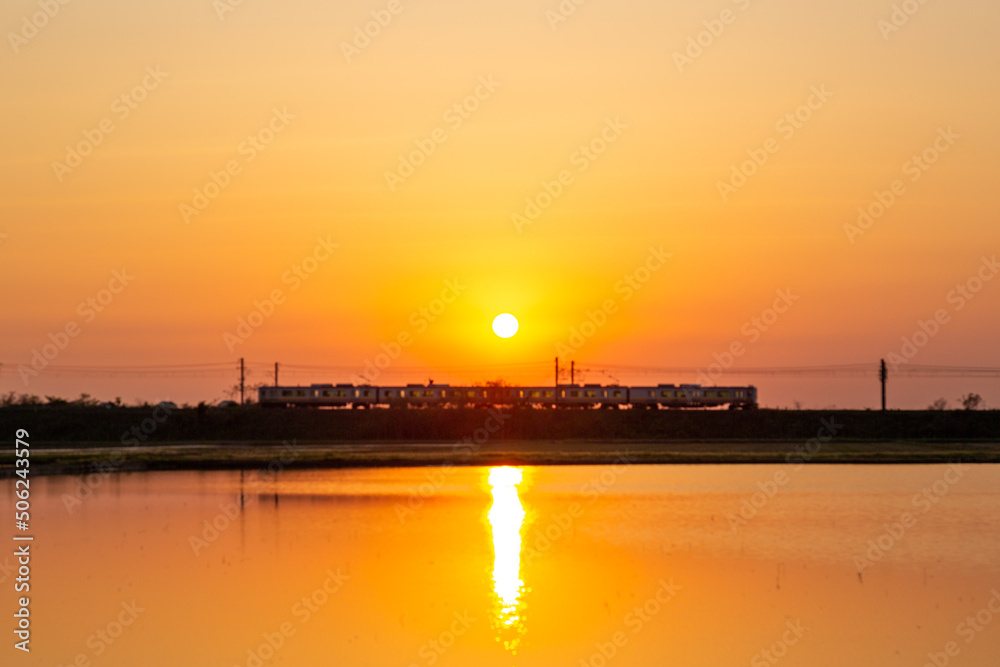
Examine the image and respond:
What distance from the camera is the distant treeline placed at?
9806 centimetres

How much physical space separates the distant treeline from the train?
9.40 metres

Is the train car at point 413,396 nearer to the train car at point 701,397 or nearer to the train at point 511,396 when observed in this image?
the train at point 511,396

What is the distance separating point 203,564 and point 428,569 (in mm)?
5502

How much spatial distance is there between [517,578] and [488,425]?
260ft

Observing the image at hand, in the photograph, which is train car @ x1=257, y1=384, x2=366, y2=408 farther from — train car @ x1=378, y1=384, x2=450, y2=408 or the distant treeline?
the distant treeline

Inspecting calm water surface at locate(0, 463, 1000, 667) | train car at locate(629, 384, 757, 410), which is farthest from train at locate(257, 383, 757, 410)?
calm water surface at locate(0, 463, 1000, 667)

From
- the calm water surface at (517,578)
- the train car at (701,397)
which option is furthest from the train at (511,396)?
the calm water surface at (517,578)

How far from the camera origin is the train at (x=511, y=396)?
114 metres

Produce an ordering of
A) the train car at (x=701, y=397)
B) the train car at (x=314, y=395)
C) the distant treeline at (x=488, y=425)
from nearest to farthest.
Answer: the distant treeline at (x=488, y=425), the train car at (x=701, y=397), the train car at (x=314, y=395)

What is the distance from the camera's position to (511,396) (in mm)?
117812

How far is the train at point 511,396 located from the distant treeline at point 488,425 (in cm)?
940

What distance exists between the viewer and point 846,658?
1850 centimetres

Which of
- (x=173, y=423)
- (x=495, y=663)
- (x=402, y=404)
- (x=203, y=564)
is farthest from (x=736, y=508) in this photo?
(x=402, y=404)

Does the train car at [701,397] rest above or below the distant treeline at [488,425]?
above
